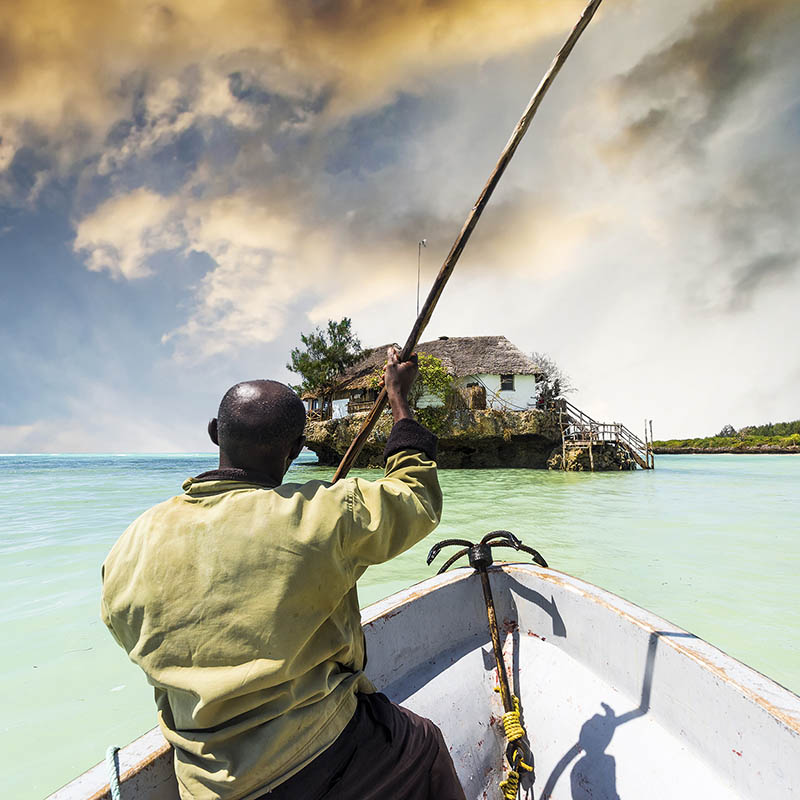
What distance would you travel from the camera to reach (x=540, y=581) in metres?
2.63

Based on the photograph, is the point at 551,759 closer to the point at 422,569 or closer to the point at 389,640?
the point at 389,640

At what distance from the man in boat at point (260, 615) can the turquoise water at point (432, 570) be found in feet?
9.25

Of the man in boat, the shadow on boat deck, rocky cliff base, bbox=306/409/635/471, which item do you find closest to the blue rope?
the man in boat

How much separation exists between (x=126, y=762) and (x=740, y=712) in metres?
1.95

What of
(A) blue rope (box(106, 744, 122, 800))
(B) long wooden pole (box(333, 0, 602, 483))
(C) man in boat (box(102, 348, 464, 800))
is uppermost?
(B) long wooden pole (box(333, 0, 602, 483))

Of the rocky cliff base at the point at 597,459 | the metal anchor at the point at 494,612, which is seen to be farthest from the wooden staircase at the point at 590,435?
the metal anchor at the point at 494,612

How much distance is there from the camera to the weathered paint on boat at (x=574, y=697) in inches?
59.9

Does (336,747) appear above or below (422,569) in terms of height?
above

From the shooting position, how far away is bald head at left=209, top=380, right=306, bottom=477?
1.23 metres

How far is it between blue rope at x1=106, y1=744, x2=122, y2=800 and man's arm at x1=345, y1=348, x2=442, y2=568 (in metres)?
0.86

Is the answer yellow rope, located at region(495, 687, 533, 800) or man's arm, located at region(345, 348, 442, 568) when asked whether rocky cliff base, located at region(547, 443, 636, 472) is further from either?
man's arm, located at region(345, 348, 442, 568)

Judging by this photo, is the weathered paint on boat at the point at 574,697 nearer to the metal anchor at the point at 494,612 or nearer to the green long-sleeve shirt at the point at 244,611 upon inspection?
the metal anchor at the point at 494,612

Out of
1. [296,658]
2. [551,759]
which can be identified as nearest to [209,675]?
[296,658]

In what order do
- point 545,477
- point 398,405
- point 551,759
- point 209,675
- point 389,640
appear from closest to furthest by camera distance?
point 209,675, point 398,405, point 551,759, point 389,640, point 545,477
